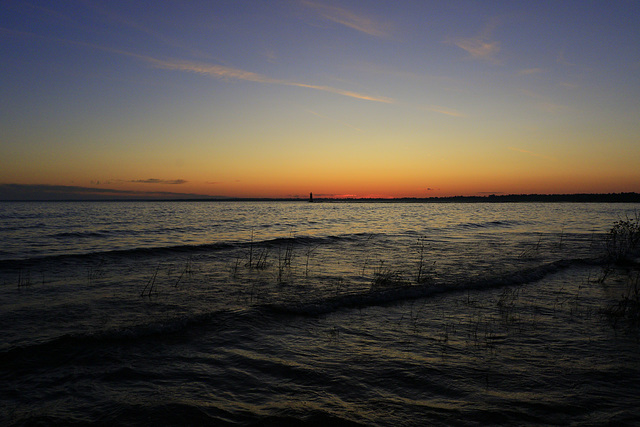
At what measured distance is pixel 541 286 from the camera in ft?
41.9

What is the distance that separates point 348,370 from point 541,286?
1004cm

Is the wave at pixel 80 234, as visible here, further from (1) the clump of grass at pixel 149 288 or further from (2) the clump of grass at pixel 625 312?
(2) the clump of grass at pixel 625 312

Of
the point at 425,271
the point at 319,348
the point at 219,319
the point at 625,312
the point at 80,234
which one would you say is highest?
the point at 625,312

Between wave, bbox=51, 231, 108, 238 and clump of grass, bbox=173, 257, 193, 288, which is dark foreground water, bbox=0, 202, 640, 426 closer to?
clump of grass, bbox=173, 257, 193, 288

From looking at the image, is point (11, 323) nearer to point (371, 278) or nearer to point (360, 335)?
point (360, 335)

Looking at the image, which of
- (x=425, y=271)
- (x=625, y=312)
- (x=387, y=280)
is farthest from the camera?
(x=425, y=271)

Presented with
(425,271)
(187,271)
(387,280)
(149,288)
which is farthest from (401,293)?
(187,271)

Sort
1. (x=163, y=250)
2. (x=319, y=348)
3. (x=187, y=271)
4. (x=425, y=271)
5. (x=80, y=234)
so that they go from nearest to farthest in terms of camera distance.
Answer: (x=319, y=348)
(x=425, y=271)
(x=187, y=271)
(x=163, y=250)
(x=80, y=234)

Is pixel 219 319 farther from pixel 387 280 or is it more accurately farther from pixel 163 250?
pixel 163 250

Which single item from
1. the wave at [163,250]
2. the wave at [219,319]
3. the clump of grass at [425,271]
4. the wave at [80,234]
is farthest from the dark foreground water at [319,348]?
the wave at [80,234]

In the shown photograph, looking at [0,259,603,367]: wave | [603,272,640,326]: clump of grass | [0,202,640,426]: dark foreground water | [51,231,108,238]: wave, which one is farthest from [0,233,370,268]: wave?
[603,272,640,326]: clump of grass

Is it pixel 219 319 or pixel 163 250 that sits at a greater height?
pixel 219 319

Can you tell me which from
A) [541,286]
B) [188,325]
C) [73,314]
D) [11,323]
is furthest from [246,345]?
[541,286]

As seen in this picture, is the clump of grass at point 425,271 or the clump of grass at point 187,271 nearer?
the clump of grass at point 425,271
